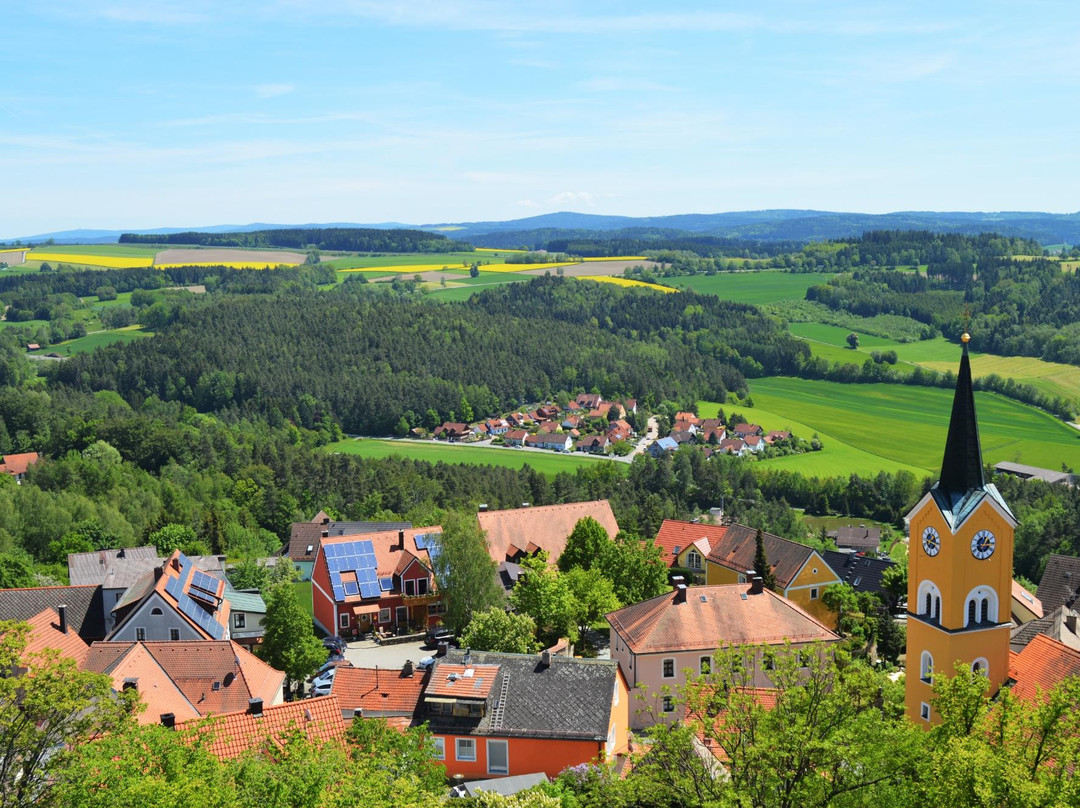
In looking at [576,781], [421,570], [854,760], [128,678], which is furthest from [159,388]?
[854,760]

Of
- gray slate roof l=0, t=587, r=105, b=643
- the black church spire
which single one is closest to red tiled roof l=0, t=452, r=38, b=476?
gray slate roof l=0, t=587, r=105, b=643

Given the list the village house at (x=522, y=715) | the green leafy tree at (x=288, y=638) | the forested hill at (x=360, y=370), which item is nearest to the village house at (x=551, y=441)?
the forested hill at (x=360, y=370)

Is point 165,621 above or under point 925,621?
under

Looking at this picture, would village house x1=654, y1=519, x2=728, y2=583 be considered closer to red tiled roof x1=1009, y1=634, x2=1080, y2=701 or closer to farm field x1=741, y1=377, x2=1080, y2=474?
red tiled roof x1=1009, y1=634, x2=1080, y2=701

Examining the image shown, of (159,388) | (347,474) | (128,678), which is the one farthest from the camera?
(159,388)

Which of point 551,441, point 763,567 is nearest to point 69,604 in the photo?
point 763,567

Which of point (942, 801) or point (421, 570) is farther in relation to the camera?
point (421, 570)

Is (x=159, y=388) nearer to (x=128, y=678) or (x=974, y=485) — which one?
(x=128, y=678)
